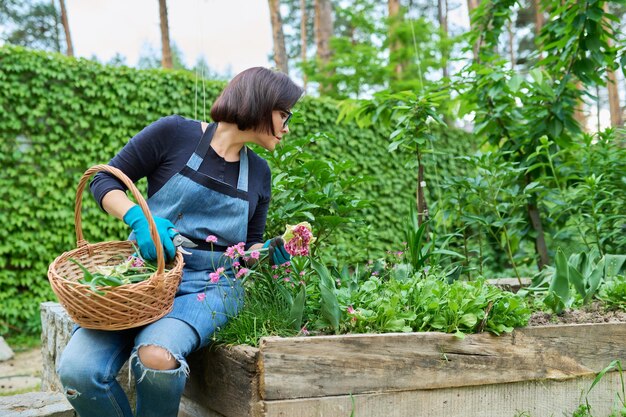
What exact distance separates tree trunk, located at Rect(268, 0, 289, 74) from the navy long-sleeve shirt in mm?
6143

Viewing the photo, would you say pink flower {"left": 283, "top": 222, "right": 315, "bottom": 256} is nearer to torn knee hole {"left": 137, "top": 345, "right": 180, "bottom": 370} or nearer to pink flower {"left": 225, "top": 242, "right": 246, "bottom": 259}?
pink flower {"left": 225, "top": 242, "right": 246, "bottom": 259}

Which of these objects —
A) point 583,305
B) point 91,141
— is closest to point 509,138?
point 583,305

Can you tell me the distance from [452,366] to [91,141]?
4054mm

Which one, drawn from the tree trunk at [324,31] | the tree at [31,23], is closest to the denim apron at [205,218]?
the tree trunk at [324,31]

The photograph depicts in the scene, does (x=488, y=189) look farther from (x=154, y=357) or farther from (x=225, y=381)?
(x=154, y=357)

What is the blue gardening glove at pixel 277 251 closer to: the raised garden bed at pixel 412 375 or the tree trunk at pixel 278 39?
the raised garden bed at pixel 412 375

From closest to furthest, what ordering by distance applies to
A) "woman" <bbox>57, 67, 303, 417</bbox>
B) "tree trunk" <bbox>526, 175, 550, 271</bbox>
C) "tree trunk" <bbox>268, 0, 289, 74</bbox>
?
"woman" <bbox>57, 67, 303, 417</bbox> → "tree trunk" <bbox>526, 175, 550, 271</bbox> → "tree trunk" <bbox>268, 0, 289, 74</bbox>

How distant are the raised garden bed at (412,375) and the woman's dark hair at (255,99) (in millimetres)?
783

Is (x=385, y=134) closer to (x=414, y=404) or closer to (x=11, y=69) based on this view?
(x=11, y=69)

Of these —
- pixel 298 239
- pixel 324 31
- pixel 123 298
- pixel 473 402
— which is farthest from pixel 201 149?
pixel 324 31

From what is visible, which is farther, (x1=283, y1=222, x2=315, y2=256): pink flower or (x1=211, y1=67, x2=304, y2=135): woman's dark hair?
(x1=211, y1=67, x2=304, y2=135): woman's dark hair

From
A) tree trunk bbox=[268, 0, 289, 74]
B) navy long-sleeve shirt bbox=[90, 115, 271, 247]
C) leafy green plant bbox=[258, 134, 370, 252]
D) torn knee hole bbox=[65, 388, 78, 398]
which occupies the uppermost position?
tree trunk bbox=[268, 0, 289, 74]

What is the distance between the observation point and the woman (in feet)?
6.00

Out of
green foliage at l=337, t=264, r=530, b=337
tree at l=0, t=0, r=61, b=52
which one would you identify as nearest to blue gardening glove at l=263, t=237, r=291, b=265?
green foliage at l=337, t=264, r=530, b=337
